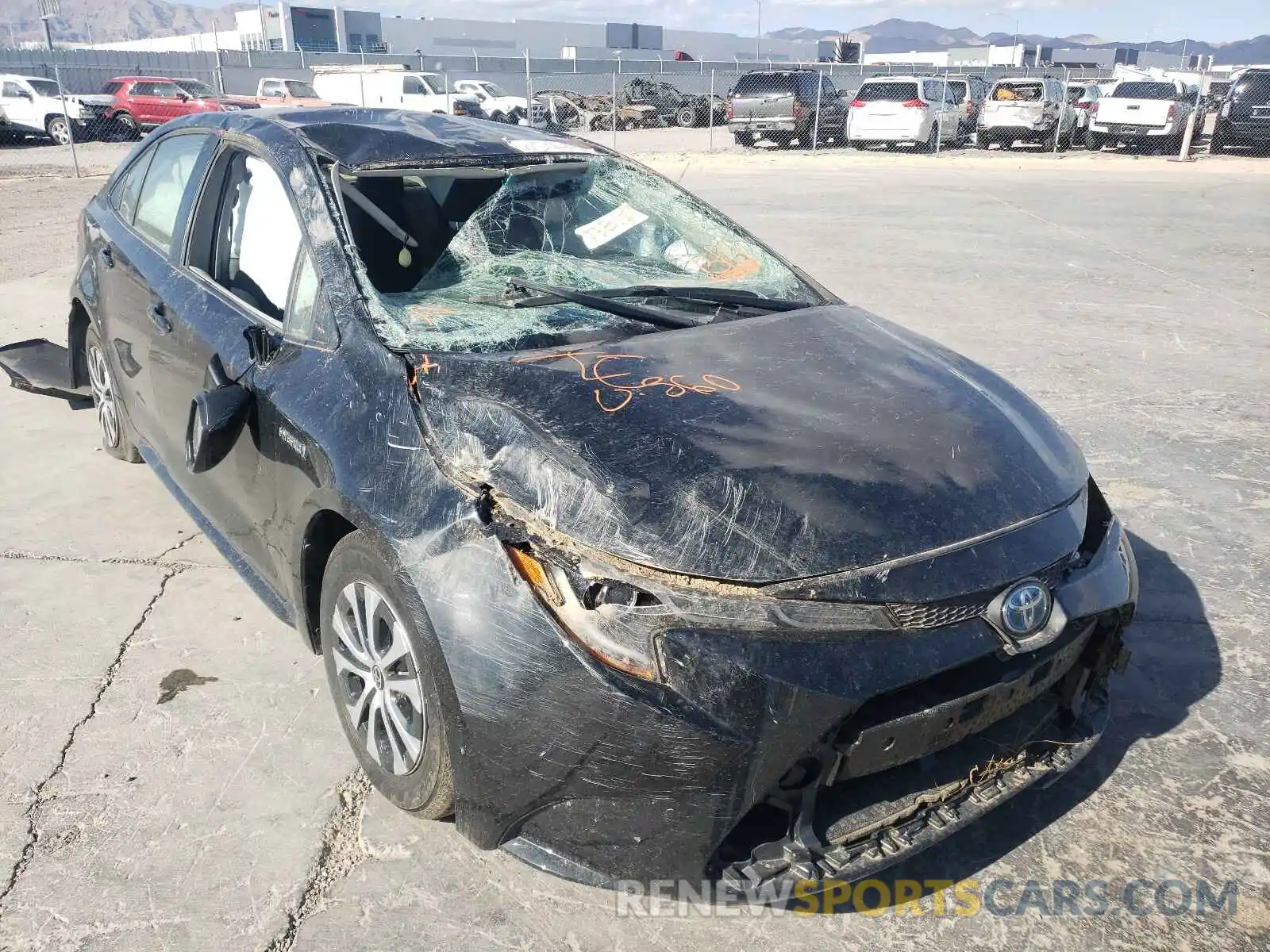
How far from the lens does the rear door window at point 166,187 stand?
11.8ft

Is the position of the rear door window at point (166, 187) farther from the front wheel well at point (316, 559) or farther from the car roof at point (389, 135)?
the front wheel well at point (316, 559)

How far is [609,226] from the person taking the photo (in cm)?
348

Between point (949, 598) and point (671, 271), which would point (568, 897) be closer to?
point (949, 598)

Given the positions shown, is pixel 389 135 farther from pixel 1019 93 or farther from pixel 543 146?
pixel 1019 93

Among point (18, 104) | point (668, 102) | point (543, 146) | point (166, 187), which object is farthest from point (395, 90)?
point (543, 146)

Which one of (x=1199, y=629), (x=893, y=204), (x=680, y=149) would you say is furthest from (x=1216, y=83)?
(x=1199, y=629)

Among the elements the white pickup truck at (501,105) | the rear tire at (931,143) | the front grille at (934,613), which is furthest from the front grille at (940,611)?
the white pickup truck at (501,105)

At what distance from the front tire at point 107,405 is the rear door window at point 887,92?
21.2m

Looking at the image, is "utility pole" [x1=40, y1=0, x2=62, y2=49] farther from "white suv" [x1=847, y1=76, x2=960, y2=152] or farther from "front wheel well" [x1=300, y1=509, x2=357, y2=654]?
"front wheel well" [x1=300, y1=509, x2=357, y2=654]

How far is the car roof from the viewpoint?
10.3 feet

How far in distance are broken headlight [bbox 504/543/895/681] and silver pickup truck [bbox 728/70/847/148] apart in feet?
76.8

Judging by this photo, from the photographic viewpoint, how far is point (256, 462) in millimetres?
2820

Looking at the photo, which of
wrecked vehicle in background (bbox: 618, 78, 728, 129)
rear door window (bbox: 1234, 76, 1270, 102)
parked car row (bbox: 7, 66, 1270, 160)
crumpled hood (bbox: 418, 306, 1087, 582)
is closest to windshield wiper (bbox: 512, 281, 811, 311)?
crumpled hood (bbox: 418, 306, 1087, 582)

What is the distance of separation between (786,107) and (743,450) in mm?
23431
